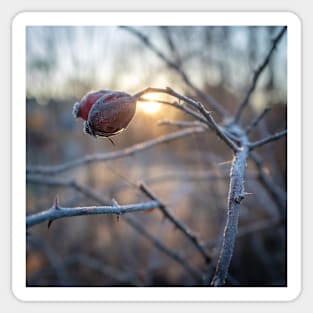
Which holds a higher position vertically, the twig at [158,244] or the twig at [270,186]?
the twig at [270,186]

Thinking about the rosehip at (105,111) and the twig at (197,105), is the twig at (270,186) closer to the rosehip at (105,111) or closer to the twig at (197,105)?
the twig at (197,105)

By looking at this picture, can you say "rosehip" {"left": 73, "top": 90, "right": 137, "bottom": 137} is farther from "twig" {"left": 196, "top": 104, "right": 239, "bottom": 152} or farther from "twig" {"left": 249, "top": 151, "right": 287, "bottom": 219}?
"twig" {"left": 249, "top": 151, "right": 287, "bottom": 219}

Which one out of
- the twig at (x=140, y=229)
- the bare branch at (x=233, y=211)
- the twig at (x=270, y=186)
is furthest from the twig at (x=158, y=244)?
the bare branch at (x=233, y=211)

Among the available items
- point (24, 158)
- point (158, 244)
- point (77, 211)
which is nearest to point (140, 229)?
point (158, 244)

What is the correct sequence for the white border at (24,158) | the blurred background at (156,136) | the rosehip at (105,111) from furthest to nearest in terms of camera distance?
the blurred background at (156,136) → the white border at (24,158) → the rosehip at (105,111)

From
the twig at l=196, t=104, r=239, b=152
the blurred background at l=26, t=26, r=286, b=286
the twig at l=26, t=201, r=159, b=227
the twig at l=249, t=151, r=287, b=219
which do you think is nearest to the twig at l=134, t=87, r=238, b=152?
the twig at l=196, t=104, r=239, b=152
